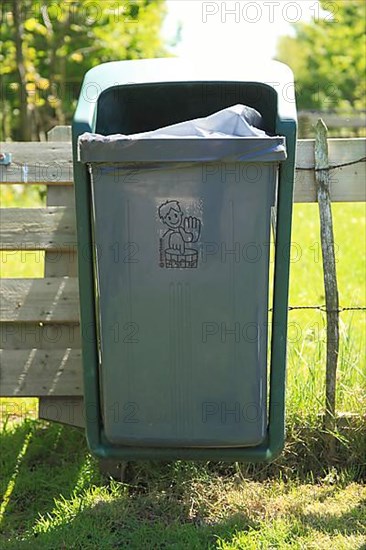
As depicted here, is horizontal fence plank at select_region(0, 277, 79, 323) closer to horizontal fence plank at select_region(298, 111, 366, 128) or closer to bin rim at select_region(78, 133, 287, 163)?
bin rim at select_region(78, 133, 287, 163)

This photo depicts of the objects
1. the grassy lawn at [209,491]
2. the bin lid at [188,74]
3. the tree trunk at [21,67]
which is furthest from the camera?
the tree trunk at [21,67]

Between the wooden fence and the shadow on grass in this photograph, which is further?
the wooden fence

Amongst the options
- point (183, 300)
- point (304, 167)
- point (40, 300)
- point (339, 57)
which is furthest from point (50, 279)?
point (339, 57)

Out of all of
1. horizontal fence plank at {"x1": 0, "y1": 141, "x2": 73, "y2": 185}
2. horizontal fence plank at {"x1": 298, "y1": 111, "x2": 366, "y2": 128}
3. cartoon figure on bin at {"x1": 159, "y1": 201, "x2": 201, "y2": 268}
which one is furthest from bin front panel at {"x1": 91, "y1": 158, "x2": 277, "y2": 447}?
horizontal fence plank at {"x1": 298, "y1": 111, "x2": 366, "y2": 128}

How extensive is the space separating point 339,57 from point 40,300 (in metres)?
21.6

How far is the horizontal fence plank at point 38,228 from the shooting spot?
3621 millimetres

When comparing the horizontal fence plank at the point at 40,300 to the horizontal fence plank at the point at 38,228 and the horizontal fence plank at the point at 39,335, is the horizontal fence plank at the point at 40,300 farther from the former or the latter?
the horizontal fence plank at the point at 38,228

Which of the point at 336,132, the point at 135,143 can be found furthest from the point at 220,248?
the point at 336,132

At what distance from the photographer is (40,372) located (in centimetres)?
369

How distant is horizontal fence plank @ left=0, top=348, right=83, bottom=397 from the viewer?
12.1 ft

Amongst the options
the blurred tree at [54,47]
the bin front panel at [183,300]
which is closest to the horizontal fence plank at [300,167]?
the bin front panel at [183,300]

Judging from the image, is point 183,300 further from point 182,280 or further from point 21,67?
point 21,67

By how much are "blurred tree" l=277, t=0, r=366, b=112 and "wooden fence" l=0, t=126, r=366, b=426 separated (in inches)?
476

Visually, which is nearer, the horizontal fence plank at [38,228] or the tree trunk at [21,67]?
the horizontal fence plank at [38,228]
